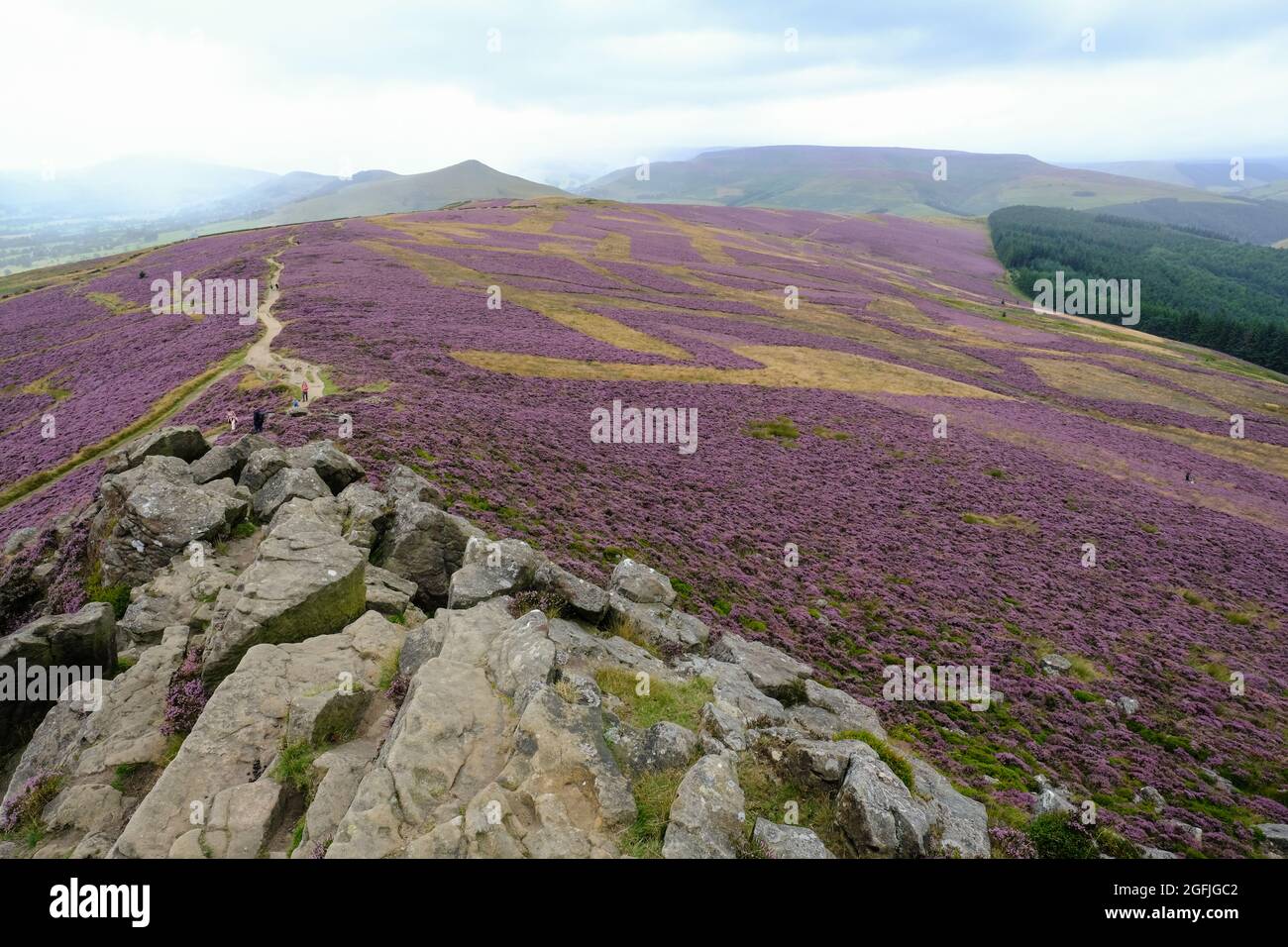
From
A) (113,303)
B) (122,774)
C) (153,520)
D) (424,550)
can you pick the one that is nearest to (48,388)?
(113,303)

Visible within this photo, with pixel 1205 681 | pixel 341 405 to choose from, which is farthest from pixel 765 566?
pixel 341 405

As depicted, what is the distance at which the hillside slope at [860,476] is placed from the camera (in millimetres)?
23188

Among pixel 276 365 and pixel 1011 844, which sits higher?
pixel 276 365

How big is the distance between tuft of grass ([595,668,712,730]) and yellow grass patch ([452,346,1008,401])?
41.9 meters

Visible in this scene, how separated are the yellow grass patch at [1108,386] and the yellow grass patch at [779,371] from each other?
15.8 meters

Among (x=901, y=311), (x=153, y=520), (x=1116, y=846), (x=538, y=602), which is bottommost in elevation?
(x=1116, y=846)

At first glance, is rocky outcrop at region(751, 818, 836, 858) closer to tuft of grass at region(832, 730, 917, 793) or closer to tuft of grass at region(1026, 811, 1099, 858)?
tuft of grass at region(832, 730, 917, 793)

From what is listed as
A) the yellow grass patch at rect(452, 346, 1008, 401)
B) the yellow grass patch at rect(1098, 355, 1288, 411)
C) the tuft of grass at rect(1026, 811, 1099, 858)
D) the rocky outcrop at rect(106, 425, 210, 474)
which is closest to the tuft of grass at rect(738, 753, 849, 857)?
the tuft of grass at rect(1026, 811, 1099, 858)

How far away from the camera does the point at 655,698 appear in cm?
1416

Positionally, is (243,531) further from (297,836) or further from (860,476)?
(860,476)

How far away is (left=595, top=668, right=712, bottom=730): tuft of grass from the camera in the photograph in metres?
13.4

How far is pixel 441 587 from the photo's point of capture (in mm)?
19719

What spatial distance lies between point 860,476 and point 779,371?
25058 mm

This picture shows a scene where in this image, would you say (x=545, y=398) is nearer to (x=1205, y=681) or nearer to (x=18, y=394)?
(x=1205, y=681)
